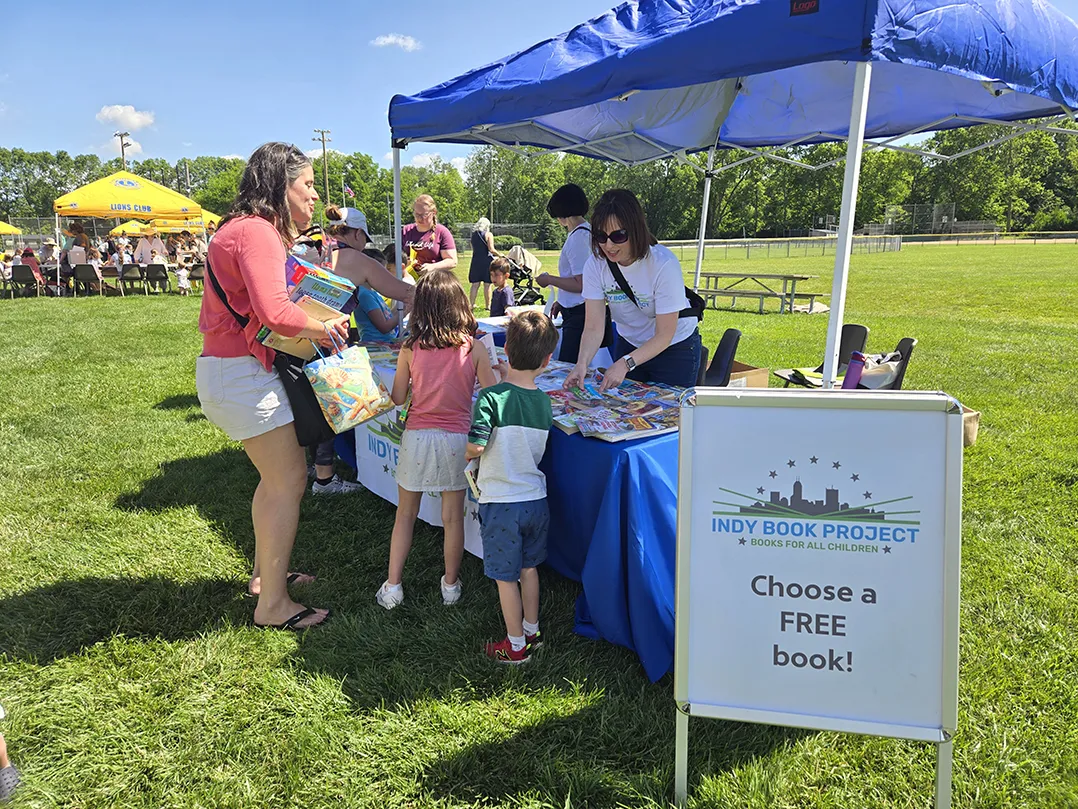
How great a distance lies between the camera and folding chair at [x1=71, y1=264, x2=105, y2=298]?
15664 mm

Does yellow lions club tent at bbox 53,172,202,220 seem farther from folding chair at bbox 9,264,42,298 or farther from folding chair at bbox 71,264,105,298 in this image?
folding chair at bbox 9,264,42,298

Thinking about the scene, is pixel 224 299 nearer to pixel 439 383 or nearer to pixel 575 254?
pixel 439 383

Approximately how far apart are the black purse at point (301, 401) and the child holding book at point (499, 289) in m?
6.14

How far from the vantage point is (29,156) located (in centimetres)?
10231

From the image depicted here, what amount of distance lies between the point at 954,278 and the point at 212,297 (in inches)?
873

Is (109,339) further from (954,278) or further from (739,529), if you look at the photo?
(954,278)

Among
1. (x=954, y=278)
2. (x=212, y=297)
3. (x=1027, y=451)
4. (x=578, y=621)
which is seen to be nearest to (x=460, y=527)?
(x=578, y=621)

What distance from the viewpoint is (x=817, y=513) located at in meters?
1.71

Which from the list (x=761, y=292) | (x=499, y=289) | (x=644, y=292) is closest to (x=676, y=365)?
(x=644, y=292)

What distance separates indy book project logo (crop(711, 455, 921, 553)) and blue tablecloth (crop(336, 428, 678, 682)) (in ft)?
2.12

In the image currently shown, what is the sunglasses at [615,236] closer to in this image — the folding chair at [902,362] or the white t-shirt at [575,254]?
the white t-shirt at [575,254]

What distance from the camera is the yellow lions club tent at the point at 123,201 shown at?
15445 millimetres

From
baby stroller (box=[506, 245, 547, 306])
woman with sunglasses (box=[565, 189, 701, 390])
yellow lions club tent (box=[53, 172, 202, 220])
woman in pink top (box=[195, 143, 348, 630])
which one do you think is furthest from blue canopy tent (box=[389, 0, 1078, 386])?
yellow lions club tent (box=[53, 172, 202, 220])

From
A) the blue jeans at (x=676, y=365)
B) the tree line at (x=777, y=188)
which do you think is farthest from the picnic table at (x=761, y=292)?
the tree line at (x=777, y=188)
